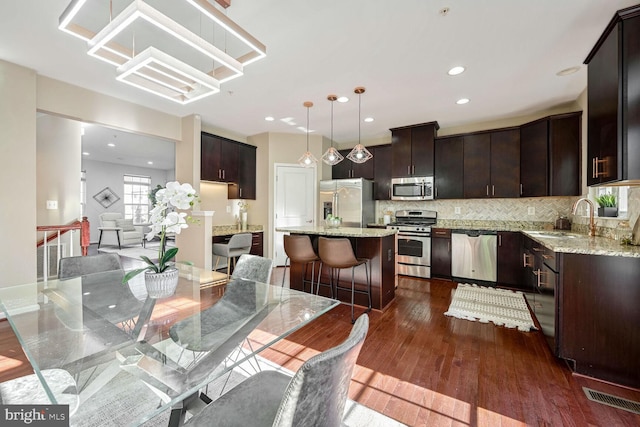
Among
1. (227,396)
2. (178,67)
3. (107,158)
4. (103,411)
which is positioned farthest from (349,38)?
(107,158)

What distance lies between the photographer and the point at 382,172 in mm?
5316

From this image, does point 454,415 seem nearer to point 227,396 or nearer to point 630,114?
point 227,396

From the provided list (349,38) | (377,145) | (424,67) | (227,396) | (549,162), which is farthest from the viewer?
(377,145)

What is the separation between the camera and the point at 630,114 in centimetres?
177

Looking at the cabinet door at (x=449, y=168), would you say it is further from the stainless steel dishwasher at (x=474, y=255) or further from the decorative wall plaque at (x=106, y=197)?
the decorative wall plaque at (x=106, y=197)

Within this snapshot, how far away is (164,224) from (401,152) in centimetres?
440

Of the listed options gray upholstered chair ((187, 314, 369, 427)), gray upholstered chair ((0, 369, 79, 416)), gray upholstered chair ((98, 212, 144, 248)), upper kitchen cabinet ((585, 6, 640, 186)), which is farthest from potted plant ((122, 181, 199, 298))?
gray upholstered chair ((98, 212, 144, 248))

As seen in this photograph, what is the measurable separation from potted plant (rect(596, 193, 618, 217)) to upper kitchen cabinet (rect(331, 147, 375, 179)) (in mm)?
3336

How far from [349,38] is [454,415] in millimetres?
2964

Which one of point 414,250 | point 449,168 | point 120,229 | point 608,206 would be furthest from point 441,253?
point 120,229

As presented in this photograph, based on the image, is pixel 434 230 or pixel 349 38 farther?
pixel 434 230

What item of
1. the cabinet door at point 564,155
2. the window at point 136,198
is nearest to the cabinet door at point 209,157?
the cabinet door at point 564,155

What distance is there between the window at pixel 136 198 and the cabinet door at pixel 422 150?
30.8ft

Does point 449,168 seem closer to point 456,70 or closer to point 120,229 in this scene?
point 456,70
